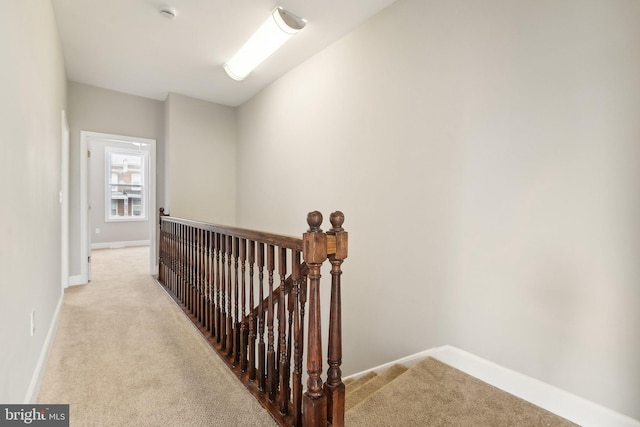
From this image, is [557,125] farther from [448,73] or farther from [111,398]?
[111,398]

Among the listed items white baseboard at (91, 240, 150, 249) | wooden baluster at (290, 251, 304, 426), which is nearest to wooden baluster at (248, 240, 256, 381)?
wooden baluster at (290, 251, 304, 426)

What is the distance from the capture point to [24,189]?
1.45 meters

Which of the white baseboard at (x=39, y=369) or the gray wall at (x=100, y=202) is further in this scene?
the gray wall at (x=100, y=202)

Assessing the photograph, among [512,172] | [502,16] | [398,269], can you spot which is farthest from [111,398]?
[502,16]

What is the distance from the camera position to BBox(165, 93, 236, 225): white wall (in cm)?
407

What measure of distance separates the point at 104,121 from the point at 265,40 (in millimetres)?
2728

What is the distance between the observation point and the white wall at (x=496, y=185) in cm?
132

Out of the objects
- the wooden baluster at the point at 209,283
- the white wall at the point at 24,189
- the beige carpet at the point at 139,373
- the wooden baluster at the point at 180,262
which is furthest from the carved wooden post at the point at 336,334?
the wooden baluster at the point at 180,262

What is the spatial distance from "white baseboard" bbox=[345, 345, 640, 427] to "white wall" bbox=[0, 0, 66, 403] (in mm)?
2083

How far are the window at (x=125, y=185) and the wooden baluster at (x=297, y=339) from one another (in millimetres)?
7352

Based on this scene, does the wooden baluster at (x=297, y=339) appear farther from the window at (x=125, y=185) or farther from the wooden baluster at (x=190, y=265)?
the window at (x=125, y=185)

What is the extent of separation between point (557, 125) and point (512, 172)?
0.93ft

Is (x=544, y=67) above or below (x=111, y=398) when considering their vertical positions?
above

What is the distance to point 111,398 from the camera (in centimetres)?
158
